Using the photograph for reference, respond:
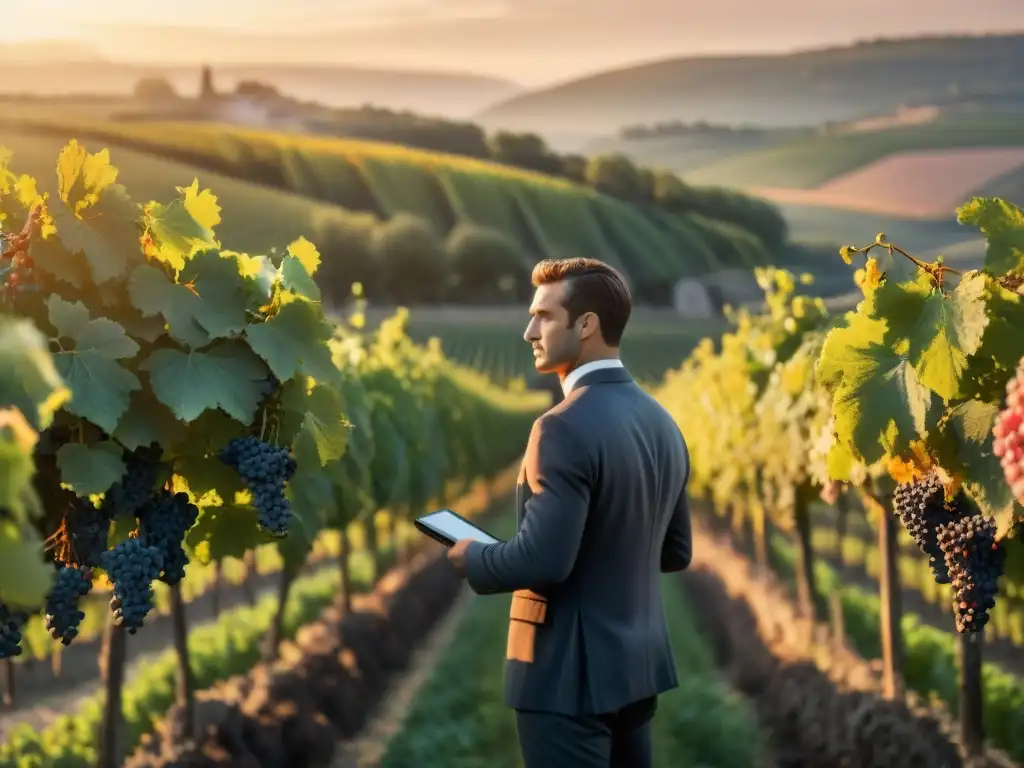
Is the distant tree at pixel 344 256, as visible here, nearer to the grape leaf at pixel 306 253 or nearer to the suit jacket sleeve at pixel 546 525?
the grape leaf at pixel 306 253

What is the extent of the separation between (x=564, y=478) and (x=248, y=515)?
1113mm

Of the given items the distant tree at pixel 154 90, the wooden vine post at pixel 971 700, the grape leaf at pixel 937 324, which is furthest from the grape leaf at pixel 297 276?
the distant tree at pixel 154 90

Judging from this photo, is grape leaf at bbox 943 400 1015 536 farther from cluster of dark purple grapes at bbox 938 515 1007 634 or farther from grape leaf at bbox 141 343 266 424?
grape leaf at bbox 141 343 266 424

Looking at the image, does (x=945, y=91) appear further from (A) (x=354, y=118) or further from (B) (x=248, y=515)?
(B) (x=248, y=515)

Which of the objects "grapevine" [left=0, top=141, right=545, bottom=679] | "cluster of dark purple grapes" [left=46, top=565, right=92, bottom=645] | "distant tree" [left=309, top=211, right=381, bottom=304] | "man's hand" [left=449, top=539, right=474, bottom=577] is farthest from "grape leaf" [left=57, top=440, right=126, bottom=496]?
"distant tree" [left=309, top=211, right=381, bottom=304]

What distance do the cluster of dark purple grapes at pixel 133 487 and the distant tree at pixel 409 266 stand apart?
242ft

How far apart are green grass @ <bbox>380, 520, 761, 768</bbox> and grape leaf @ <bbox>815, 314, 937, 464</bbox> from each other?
3.48m

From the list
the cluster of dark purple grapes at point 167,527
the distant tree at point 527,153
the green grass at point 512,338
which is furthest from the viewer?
the distant tree at point 527,153

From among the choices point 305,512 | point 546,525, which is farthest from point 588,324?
point 305,512

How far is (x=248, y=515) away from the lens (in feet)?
12.8

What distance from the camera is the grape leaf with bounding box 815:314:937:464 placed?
323 cm

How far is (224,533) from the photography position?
3953mm

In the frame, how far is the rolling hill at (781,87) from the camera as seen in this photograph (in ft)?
260

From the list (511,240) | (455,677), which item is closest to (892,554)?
(455,677)
